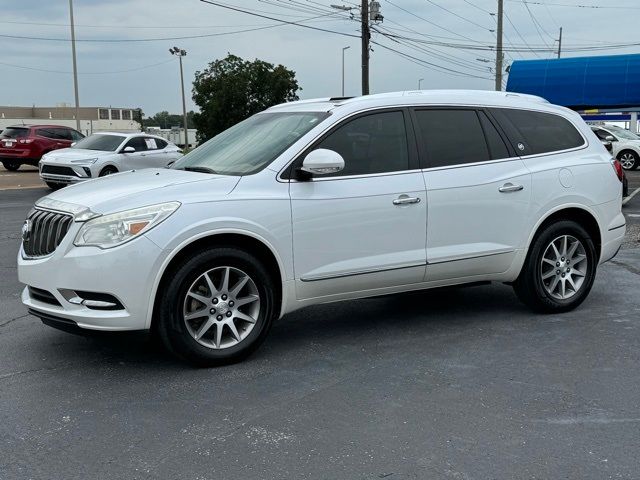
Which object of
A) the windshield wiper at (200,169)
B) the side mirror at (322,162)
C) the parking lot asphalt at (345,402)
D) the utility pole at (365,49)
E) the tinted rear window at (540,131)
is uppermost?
the utility pole at (365,49)

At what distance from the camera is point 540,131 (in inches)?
240

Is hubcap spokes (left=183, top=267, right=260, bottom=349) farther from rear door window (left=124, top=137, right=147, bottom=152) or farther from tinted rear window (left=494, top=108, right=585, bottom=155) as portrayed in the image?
rear door window (left=124, top=137, right=147, bottom=152)

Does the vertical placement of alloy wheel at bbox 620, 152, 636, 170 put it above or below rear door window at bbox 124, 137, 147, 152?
below

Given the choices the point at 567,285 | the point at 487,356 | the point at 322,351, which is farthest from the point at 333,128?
the point at 567,285

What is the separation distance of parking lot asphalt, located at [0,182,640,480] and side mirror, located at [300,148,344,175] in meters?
1.30

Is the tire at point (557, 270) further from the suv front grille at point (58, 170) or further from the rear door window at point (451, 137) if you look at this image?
the suv front grille at point (58, 170)

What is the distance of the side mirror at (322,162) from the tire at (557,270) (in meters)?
2.02

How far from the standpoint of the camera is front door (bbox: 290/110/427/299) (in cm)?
493

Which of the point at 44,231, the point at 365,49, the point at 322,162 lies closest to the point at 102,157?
the point at 365,49

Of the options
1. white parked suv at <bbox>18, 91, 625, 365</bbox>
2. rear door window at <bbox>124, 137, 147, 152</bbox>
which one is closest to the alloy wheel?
rear door window at <bbox>124, 137, 147, 152</bbox>

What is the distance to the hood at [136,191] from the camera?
14.8 ft

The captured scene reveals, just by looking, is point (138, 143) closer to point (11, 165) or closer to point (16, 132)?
point (16, 132)

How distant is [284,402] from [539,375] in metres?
1.67

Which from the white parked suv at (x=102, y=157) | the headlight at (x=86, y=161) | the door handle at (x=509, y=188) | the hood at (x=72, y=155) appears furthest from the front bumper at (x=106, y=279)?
the hood at (x=72, y=155)
